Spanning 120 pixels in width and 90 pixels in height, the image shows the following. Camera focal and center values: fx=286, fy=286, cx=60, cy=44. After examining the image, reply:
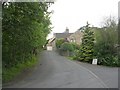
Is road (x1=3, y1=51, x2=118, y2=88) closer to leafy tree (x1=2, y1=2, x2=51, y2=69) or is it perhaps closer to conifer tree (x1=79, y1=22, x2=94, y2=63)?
leafy tree (x1=2, y1=2, x2=51, y2=69)

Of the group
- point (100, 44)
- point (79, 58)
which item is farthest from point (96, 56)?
point (79, 58)

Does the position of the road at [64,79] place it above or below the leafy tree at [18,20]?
below

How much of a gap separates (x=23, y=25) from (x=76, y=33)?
7237cm

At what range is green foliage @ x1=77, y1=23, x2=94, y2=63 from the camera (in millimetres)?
45406

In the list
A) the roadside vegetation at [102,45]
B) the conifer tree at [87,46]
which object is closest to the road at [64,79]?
the roadside vegetation at [102,45]

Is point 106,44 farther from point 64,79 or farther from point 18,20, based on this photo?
point 18,20

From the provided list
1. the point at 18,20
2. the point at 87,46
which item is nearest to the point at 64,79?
the point at 18,20

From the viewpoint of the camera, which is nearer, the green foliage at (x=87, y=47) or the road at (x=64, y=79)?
the road at (x=64, y=79)

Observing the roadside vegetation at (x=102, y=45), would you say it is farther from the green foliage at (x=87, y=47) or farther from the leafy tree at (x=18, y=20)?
the leafy tree at (x=18, y=20)

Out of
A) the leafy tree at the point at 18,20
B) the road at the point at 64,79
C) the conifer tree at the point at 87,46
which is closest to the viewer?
the road at the point at 64,79

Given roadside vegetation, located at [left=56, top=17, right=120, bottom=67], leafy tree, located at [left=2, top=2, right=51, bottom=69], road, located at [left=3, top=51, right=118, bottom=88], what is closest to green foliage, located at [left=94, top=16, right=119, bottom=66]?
roadside vegetation, located at [left=56, top=17, right=120, bottom=67]

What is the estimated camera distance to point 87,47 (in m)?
46.6

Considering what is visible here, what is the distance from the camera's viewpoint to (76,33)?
9212 cm

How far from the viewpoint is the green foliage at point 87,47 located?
149ft
